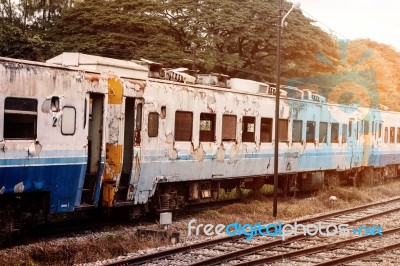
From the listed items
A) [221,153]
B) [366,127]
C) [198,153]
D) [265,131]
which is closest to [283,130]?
[265,131]

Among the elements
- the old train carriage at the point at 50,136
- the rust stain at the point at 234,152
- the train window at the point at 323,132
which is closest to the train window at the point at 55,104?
the old train carriage at the point at 50,136

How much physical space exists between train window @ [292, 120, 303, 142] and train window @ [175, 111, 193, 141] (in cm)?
590

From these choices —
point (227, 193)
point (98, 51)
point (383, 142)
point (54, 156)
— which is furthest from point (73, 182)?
point (98, 51)

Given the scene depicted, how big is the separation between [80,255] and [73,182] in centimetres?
206

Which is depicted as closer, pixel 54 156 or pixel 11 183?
pixel 11 183

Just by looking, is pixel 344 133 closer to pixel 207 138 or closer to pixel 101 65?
pixel 207 138

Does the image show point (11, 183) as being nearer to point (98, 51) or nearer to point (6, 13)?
point (98, 51)

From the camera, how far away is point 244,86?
18625 mm

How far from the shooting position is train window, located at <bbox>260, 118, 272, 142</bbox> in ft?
60.4

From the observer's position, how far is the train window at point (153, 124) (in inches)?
553

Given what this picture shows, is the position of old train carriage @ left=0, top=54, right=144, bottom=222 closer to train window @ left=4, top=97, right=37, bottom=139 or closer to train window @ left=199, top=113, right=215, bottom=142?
train window @ left=4, top=97, right=37, bottom=139

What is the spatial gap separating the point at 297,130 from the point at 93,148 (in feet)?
31.2

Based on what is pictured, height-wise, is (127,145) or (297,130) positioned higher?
(297,130)

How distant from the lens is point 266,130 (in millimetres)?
18672
